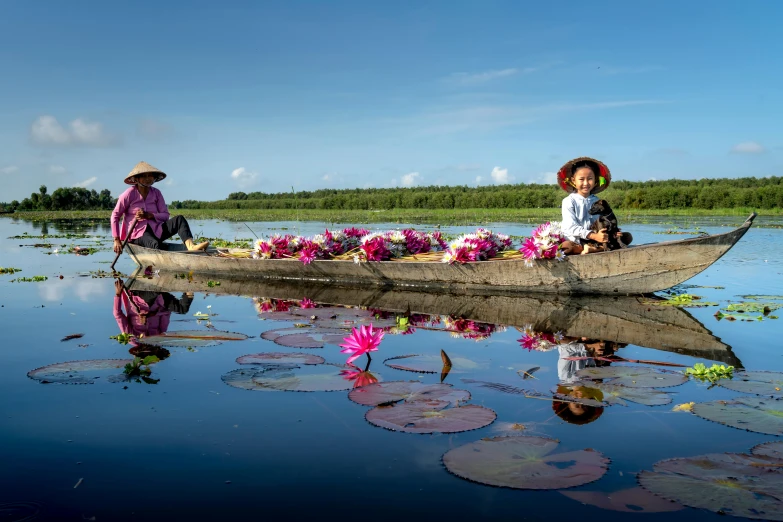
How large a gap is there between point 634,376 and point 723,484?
4.62ft

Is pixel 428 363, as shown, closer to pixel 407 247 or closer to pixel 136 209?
pixel 407 247

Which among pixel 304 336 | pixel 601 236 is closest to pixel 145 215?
pixel 304 336

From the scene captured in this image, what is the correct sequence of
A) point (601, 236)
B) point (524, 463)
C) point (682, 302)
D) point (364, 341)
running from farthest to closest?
1. point (601, 236)
2. point (682, 302)
3. point (364, 341)
4. point (524, 463)

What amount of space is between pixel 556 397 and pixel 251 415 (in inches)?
60.2

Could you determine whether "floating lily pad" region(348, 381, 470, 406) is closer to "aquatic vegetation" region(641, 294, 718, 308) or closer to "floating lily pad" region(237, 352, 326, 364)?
"floating lily pad" region(237, 352, 326, 364)

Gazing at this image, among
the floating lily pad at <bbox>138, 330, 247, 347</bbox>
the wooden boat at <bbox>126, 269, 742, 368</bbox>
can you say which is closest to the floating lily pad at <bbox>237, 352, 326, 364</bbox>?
the floating lily pad at <bbox>138, 330, 247, 347</bbox>

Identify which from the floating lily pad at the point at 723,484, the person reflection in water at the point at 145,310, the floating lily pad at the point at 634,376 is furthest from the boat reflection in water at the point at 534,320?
the floating lily pad at the point at 723,484

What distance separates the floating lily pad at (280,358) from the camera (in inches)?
152

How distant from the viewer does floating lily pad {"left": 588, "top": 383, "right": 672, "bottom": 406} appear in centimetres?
311

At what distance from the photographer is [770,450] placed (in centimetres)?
244

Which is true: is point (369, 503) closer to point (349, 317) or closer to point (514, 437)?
point (514, 437)

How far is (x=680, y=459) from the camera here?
2355mm

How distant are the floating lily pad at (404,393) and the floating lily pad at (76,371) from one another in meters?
1.58

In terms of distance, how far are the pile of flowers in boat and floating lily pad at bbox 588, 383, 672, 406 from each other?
316 centimetres
